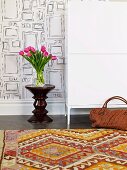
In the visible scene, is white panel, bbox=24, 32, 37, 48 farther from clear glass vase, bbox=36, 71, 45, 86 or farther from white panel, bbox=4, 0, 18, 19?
clear glass vase, bbox=36, 71, 45, 86

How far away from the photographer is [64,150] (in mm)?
2084

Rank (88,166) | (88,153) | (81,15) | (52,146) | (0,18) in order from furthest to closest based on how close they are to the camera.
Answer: (0,18) → (81,15) → (52,146) → (88,153) → (88,166)

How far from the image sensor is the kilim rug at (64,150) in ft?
5.98

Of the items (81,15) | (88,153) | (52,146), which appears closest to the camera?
(88,153)

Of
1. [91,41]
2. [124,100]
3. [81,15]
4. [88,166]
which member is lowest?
[88,166]

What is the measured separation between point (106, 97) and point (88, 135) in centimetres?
69

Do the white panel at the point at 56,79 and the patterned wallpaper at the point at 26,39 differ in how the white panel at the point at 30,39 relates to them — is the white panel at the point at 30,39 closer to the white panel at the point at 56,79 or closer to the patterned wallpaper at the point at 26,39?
the patterned wallpaper at the point at 26,39

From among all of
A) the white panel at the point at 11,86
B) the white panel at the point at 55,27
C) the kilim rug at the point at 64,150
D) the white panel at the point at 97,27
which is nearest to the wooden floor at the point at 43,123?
the white panel at the point at 11,86

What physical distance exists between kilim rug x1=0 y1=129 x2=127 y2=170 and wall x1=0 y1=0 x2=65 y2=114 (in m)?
1.02

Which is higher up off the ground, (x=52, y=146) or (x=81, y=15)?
(x=81, y=15)

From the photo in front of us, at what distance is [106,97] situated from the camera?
10.0ft

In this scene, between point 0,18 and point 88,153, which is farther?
point 0,18

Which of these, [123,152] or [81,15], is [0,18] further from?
[123,152]

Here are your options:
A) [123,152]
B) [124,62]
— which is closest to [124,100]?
[124,62]
